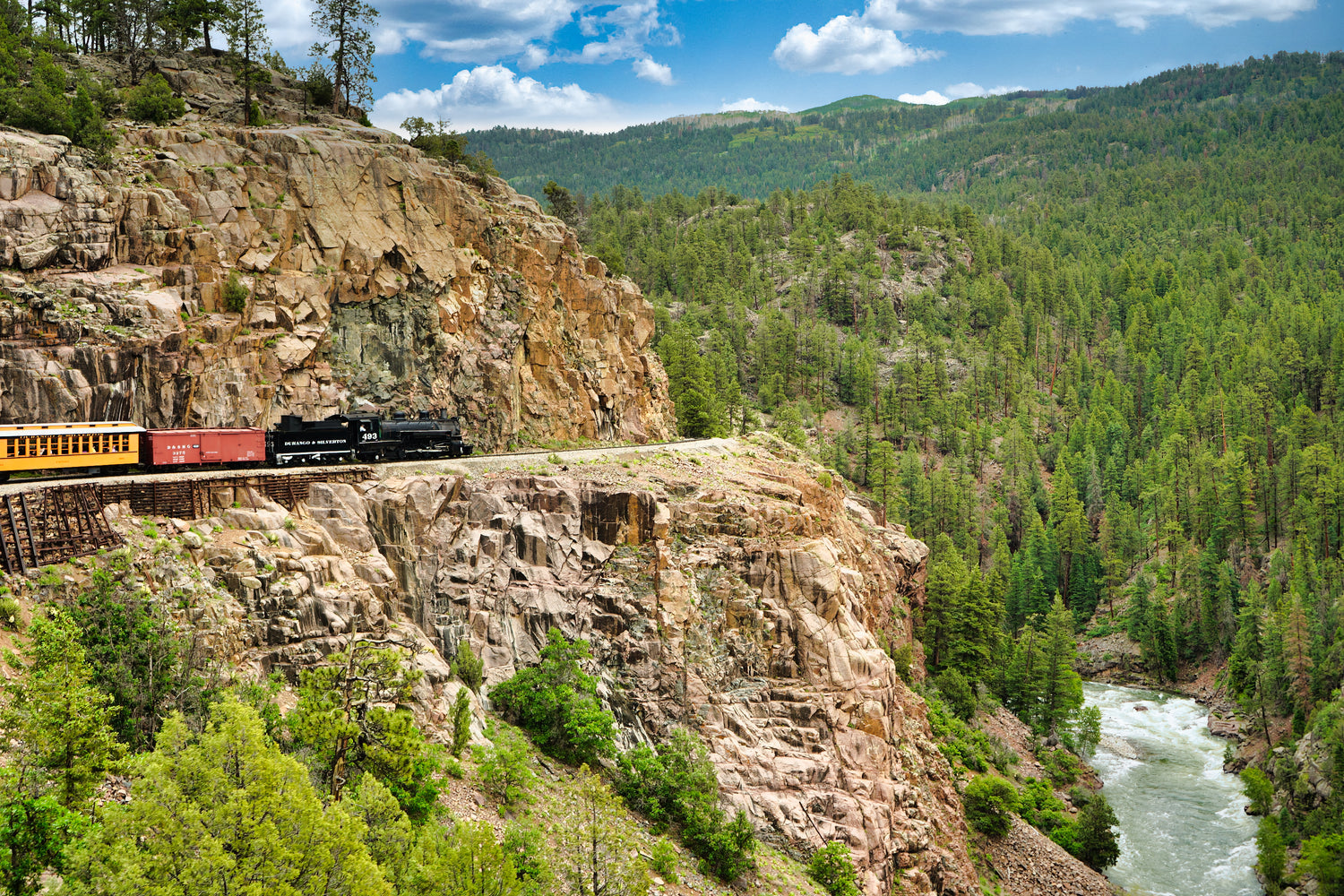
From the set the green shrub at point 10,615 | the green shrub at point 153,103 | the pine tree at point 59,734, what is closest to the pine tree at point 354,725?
the pine tree at point 59,734

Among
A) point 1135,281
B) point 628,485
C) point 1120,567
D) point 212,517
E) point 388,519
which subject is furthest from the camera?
point 1135,281

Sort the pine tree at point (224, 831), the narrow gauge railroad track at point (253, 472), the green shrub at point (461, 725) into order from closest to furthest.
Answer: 1. the pine tree at point (224, 831)
2. the narrow gauge railroad track at point (253, 472)
3. the green shrub at point (461, 725)

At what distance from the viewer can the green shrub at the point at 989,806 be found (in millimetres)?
53094

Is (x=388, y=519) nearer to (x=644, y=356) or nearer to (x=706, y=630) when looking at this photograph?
(x=706, y=630)

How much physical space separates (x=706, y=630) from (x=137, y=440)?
26.9 m

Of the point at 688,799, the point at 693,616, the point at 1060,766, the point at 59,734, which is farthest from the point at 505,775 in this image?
the point at 1060,766

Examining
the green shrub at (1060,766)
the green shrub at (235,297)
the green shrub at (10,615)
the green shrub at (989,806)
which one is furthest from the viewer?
the green shrub at (1060,766)

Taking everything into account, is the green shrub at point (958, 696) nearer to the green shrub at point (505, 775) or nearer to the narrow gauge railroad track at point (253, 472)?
the narrow gauge railroad track at point (253, 472)

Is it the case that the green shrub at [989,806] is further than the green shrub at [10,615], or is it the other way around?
the green shrub at [989,806]

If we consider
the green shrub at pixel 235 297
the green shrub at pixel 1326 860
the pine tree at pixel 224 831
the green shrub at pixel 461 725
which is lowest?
the green shrub at pixel 1326 860

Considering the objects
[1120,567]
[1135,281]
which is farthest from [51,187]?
[1135,281]

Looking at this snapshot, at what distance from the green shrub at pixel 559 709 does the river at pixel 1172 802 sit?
36.2 meters

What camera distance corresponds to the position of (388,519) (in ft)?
132

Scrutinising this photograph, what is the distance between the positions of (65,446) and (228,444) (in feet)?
19.7
